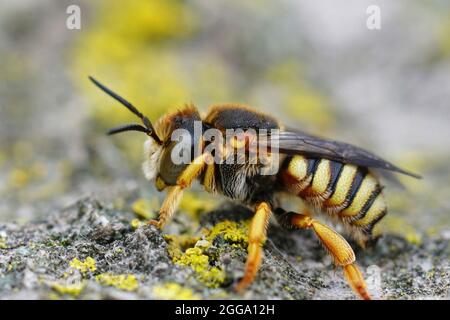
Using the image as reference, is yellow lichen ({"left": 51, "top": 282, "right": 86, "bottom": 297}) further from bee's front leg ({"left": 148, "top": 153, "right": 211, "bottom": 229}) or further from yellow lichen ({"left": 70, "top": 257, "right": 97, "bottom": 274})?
bee's front leg ({"left": 148, "top": 153, "right": 211, "bottom": 229})

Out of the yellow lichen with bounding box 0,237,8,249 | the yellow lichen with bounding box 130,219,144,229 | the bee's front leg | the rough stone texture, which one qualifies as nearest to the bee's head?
the bee's front leg

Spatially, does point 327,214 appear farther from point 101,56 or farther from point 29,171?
point 101,56

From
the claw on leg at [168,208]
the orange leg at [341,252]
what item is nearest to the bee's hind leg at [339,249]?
the orange leg at [341,252]

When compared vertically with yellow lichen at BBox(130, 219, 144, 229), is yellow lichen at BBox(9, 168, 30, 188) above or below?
above

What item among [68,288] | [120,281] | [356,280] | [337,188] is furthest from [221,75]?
[68,288]

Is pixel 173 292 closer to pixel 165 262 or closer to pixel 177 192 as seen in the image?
pixel 165 262

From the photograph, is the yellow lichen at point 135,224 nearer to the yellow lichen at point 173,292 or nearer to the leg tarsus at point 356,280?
the yellow lichen at point 173,292

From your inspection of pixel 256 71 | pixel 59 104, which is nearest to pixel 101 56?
pixel 59 104
